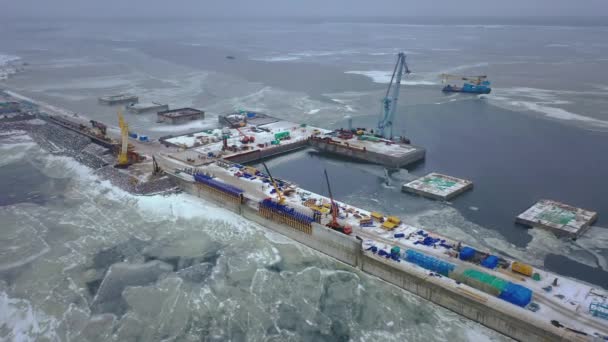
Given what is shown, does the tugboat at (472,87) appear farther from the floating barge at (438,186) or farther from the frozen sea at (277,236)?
the floating barge at (438,186)

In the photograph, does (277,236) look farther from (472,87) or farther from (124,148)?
(472,87)

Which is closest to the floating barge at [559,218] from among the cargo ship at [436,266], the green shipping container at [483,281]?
the cargo ship at [436,266]

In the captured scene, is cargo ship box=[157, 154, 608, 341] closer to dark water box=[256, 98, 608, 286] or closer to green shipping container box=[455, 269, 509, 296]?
green shipping container box=[455, 269, 509, 296]

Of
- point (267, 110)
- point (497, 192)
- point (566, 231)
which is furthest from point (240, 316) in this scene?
point (267, 110)

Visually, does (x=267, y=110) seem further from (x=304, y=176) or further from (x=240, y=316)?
(x=240, y=316)

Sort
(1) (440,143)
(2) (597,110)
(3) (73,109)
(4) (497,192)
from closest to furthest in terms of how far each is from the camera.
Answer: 1. (4) (497,192)
2. (1) (440,143)
3. (2) (597,110)
4. (3) (73,109)

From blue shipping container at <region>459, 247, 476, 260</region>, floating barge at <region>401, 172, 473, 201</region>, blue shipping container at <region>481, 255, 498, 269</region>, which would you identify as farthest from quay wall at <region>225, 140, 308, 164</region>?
blue shipping container at <region>481, 255, 498, 269</region>
